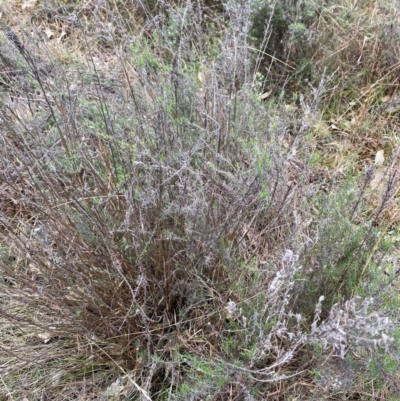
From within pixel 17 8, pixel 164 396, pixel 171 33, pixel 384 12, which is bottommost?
pixel 164 396

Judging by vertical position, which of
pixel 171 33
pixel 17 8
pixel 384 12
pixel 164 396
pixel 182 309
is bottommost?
pixel 164 396

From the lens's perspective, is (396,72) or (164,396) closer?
(164,396)

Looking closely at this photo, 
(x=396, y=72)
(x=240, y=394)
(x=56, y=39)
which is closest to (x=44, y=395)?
(x=240, y=394)

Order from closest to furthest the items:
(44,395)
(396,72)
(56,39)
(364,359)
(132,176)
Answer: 1. (364,359)
2. (132,176)
3. (44,395)
4. (396,72)
5. (56,39)

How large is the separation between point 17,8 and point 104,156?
7.22ft

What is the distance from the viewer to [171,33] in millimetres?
2818

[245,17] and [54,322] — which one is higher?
[245,17]

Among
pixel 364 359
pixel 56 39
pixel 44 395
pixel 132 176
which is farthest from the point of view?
pixel 56 39

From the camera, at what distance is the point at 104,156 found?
192 cm

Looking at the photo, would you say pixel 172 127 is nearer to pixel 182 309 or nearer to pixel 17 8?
pixel 182 309

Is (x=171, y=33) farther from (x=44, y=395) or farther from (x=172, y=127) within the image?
(x=44, y=395)

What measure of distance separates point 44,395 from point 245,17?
1771 millimetres

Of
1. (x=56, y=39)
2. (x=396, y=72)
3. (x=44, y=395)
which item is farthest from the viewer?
(x=56, y=39)

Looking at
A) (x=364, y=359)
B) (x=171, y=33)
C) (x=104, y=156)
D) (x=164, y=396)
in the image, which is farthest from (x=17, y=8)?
(x=364, y=359)
